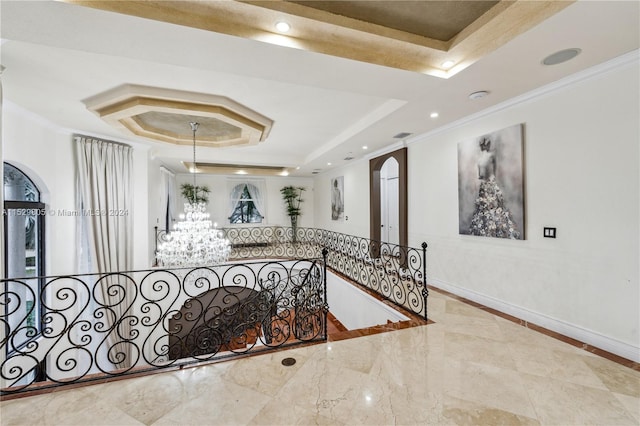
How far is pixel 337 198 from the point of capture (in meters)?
8.61

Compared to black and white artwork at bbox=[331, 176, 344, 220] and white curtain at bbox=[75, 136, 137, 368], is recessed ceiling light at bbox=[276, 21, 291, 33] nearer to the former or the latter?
white curtain at bbox=[75, 136, 137, 368]

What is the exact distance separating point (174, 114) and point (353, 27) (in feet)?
10.9

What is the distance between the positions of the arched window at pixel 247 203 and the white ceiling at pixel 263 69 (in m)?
5.33

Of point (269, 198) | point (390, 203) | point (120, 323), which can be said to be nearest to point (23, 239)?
point (120, 323)

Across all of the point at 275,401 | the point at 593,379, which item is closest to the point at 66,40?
the point at 275,401

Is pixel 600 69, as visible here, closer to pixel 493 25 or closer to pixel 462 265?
pixel 493 25

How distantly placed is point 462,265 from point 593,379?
83.6 inches

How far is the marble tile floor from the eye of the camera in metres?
1.93

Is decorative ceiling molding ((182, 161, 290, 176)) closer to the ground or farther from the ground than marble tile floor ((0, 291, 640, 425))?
Result: farther from the ground

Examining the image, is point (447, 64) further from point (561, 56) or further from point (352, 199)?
point (352, 199)

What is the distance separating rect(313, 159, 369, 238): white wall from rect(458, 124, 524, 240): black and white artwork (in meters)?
2.93

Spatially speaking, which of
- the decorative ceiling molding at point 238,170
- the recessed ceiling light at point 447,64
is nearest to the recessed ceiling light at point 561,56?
the recessed ceiling light at point 447,64

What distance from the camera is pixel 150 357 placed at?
6148mm

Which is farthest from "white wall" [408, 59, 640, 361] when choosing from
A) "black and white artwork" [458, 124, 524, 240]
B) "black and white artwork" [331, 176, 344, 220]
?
"black and white artwork" [331, 176, 344, 220]
